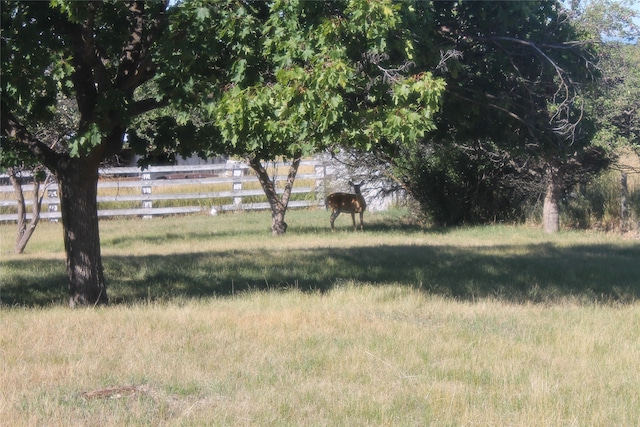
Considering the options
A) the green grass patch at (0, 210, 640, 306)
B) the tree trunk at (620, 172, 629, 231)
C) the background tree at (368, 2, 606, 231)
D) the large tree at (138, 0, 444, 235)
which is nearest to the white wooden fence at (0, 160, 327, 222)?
the green grass patch at (0, 210, 640, 306)

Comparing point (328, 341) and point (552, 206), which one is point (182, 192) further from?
point (328, 341)

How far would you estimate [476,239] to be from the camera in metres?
19.0

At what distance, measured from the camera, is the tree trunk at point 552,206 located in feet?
64.8

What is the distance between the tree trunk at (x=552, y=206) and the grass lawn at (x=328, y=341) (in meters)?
4.62

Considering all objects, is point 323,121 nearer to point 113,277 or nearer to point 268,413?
point 268,413

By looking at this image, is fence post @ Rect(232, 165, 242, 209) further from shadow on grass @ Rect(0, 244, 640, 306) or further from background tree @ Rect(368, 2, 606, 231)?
background tree @ Rect(368, 2, 606, 231)

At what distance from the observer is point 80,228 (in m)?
10.4

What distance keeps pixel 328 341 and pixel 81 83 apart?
16.2ft

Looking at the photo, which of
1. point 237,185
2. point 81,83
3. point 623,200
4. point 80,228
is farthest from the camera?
point 237,185

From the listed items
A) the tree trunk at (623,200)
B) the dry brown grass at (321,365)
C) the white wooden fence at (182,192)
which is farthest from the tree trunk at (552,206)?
the dry brown grass at (321,365)

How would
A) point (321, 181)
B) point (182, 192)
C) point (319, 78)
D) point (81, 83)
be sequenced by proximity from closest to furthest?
point (319, 78)
point (81, 83)
point (321, 181)
point (182, 192)

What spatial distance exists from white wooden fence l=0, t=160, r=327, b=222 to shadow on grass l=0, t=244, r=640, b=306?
1194 centimetres

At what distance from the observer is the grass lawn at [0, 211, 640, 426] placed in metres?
5.67

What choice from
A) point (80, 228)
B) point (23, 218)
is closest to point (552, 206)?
point (23, 218)
